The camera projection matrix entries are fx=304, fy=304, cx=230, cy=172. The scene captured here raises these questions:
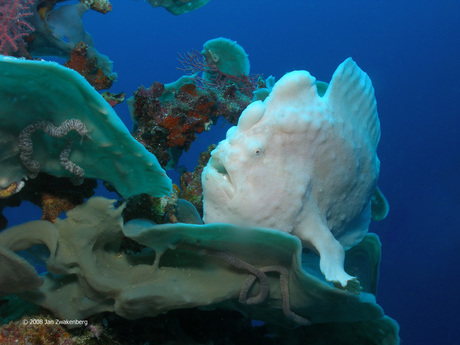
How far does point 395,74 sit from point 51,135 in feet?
191

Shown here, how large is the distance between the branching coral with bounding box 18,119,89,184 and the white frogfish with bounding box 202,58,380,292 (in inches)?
35.7

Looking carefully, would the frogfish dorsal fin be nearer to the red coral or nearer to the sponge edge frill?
the sponge edge frill

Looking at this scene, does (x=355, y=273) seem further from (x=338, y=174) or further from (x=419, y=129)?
(x=419, y=129)

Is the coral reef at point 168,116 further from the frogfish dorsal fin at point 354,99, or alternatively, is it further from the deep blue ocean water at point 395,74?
the deep blue ocean water at point 395,74

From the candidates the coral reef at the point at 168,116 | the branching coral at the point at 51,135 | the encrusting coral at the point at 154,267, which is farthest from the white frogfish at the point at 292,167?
the coral reef at the point at 168,116

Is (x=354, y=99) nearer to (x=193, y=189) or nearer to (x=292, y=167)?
(x=292, y=167)

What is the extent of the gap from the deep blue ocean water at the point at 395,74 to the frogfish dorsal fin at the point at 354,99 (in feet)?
37.7

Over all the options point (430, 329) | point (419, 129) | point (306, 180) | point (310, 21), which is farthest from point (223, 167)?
point (310, 21)

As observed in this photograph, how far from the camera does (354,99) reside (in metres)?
2.74

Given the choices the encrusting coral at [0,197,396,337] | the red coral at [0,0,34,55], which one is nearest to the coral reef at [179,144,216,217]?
the encrusting coral at [0,197,396,337]

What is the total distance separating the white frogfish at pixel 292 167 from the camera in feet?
6.97

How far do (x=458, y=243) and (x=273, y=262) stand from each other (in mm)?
32706

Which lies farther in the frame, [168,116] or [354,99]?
[168,116]

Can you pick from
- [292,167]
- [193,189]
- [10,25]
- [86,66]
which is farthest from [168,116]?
[292,167]
